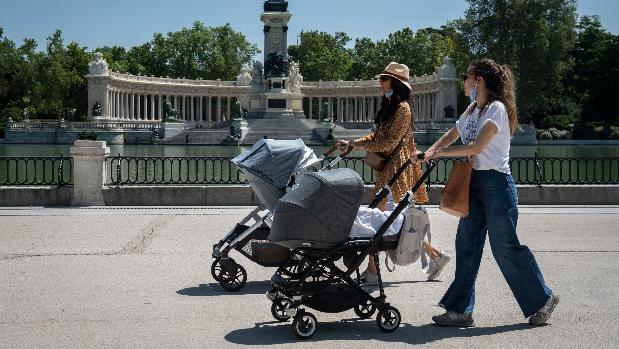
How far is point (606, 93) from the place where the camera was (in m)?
83.4

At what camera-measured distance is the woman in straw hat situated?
8.62m

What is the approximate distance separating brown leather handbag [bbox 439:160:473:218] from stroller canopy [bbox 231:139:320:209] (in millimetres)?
1970

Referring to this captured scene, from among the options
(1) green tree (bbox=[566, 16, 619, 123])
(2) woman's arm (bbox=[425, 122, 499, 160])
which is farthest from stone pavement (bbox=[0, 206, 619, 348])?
(1) green tree (bbox=[566, 16, 619, 123])

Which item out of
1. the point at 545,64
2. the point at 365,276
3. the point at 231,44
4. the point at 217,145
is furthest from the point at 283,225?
the point at 231,44

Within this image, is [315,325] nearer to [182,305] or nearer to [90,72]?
[182,305]

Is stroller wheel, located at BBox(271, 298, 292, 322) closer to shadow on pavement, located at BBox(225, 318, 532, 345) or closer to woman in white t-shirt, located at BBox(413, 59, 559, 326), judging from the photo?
shadow on pavement, located at BBox(225, 318, 532, 345)

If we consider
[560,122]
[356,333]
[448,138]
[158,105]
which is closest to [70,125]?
[158,105]

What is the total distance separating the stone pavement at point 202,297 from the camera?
646 centimetres

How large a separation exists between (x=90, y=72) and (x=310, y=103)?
27.9 metres

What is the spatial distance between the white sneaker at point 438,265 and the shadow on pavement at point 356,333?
1.66 m

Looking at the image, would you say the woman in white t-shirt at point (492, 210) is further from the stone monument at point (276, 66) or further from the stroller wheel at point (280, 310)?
the stone monument at point (276, 66)

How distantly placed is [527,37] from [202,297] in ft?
231

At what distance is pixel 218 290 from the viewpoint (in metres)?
8.45

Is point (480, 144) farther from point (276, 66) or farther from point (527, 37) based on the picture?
point (276, 66)
